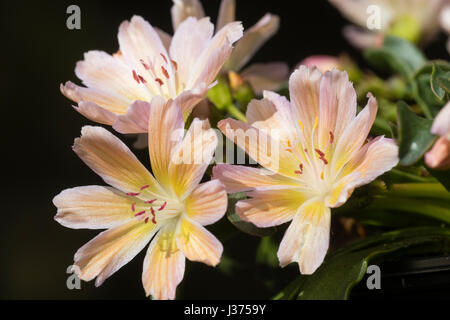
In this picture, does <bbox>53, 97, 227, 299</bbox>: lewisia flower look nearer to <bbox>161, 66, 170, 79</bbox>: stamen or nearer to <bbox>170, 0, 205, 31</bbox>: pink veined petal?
<bbox>161, 66, 170, 79</bbox>: stamen

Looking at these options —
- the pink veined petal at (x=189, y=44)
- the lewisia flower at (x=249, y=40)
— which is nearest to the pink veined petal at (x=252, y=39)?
the lewisia flower at (x=249, y=40)

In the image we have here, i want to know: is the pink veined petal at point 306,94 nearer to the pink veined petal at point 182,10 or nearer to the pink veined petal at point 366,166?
the pink veined petal at point 366,166

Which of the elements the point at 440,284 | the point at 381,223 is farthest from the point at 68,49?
the point at 440,284

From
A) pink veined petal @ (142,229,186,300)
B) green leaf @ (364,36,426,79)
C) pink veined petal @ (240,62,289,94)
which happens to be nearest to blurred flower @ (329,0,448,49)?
green leaf @ (364,36,426,79)

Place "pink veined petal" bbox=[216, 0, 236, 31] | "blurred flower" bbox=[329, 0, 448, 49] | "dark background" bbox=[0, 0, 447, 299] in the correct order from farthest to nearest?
"dark background" bbox=[0, 0, 447, 299] < "blurred flower" bbox=[329, 0, 448, 49] < "pink veined petal" bbox=[216, 0, 236, 31]

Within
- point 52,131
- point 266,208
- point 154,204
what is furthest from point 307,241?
point 52,131
